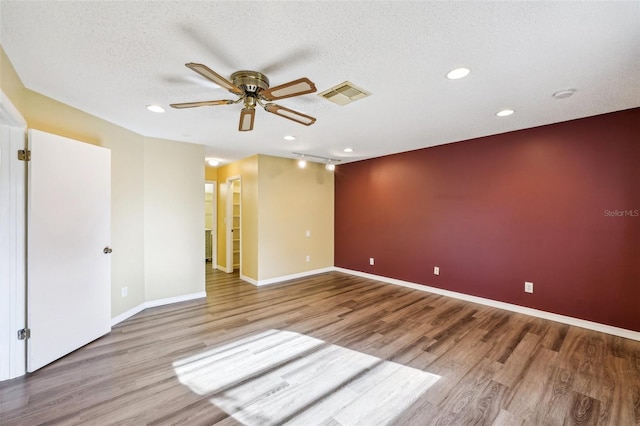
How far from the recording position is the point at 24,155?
2203 millimetres

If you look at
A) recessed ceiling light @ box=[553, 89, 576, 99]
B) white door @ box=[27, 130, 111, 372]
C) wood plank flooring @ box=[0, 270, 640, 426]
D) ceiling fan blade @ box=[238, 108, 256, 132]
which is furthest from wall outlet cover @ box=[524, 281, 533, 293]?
white door @ box=[27, 130, 111, 372]

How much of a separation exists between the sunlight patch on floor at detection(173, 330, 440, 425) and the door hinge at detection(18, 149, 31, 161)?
2.27 m

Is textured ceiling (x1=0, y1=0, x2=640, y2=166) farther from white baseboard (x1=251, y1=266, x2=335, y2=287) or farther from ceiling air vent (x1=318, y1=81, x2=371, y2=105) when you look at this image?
white baseboard (x1=251, y1=266, x2=335, y2=287)

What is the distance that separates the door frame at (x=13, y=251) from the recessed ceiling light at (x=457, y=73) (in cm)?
346

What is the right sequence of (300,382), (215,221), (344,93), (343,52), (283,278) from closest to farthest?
(343,52)
(300,382)
(344,93)
(283,278)
(215,221)

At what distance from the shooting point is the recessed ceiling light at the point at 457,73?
78.5 inches

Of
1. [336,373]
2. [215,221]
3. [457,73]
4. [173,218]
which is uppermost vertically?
[457,73]

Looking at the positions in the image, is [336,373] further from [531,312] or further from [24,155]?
[24,155]

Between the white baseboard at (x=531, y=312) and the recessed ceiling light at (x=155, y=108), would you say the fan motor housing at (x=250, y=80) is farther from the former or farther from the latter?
the white baseboard at (x=531, y=312)

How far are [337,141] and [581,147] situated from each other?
3.10 m

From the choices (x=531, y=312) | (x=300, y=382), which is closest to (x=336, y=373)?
(x=300, y=382)

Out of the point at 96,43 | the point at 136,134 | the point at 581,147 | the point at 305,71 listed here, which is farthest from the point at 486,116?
the point at 136,134

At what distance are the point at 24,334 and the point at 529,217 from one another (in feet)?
18.7

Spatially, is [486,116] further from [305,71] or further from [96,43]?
[96,43]
